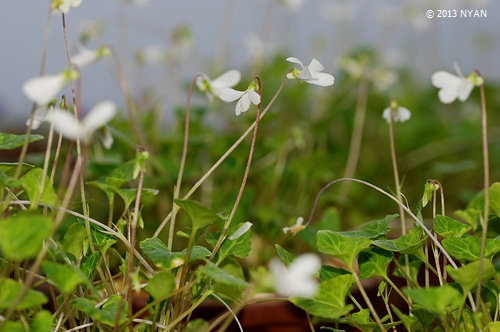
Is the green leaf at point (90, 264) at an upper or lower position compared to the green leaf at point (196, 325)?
upper

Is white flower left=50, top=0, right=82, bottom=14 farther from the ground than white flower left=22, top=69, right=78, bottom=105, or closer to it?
farther from the ground

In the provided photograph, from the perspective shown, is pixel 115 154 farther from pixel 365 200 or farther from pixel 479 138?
pixel 479 138

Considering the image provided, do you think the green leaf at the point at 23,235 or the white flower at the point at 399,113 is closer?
the green leaf at the point at 23,235

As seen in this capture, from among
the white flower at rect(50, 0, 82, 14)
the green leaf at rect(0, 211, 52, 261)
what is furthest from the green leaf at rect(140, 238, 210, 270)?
the white flower at rect(50, 0, 82, 14)

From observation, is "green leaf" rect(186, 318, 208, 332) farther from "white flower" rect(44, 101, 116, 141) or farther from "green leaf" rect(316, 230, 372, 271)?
"white flower" rect(44, 101, 116, 141)

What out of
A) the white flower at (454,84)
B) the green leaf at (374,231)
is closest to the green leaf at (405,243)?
the green leaf at (374,231)

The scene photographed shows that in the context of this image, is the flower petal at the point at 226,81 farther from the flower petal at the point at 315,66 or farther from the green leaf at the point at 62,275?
the green leaf at the point at 62,275

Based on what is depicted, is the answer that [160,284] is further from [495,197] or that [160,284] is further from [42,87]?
[495,197]
